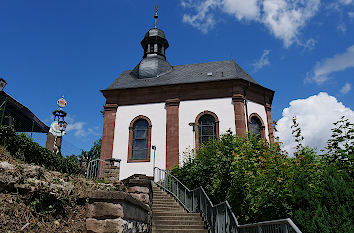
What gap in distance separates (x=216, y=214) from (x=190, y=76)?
14.5 m

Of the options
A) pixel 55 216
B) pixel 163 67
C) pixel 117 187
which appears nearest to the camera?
pixel 55 216

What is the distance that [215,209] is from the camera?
28.0 feet

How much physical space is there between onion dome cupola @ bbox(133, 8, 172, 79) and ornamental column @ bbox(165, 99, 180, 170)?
12.8 feet

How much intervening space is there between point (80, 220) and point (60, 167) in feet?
22.2

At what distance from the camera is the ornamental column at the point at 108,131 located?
19.5 meters

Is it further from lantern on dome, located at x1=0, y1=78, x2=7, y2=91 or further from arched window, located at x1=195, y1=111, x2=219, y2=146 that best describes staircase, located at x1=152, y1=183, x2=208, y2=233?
lantern on dome, located at x1=0, y1=78, x2=7, y2=91

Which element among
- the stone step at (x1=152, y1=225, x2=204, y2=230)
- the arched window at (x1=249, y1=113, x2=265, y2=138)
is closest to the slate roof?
the arched window at (x1=249, y1=113, x2=265, y2=138)

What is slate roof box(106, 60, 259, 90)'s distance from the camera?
20594mm

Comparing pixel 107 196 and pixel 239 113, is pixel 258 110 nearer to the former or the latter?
pixel 239 113

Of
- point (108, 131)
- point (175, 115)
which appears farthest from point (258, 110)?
point (108, 131)

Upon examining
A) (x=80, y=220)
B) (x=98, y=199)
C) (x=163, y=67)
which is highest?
(x=163, y=67)

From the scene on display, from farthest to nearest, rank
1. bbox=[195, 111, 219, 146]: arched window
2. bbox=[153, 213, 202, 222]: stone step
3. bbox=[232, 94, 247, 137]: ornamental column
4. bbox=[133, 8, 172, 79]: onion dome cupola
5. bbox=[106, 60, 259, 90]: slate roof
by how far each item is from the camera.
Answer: bbox=[133, 8, 172, 79]: onion dome cupola, bbox=[106, 60, 259, 90]: slate roof, bbox=[195, 111, 219, 146]: arched window, bbox=[232, 94, 247, 137]: ornamental column, bbox=[153, 213, 202, 222]: stone step

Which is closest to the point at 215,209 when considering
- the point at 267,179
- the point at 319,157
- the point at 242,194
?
the point at 242,194

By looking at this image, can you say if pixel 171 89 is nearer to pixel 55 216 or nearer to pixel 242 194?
pixel 242 194
